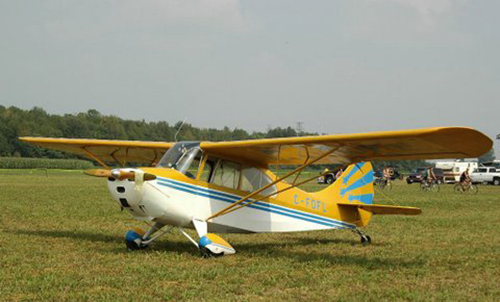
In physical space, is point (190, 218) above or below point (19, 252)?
above

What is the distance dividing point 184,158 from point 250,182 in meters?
1.57

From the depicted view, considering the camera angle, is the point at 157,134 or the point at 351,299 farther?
the point at 157,134

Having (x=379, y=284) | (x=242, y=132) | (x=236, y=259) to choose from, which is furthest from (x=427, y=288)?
(x=242, y=132)

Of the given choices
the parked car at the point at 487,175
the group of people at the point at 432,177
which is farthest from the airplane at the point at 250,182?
the parked car at the point at 487,175

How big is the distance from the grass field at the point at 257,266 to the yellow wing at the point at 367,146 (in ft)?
5.53

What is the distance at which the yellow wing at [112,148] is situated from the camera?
11.9 m

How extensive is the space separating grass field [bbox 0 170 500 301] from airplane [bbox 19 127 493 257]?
487 millimetres

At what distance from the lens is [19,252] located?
9.56m

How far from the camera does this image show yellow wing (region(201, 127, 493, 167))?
25.4 ft

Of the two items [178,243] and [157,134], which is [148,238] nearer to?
[178,243]

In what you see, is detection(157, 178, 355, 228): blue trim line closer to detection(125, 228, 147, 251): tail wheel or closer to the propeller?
the propeller

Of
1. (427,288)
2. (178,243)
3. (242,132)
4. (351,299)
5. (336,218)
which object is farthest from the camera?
(242,132)

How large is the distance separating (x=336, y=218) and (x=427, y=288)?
511 centimetres

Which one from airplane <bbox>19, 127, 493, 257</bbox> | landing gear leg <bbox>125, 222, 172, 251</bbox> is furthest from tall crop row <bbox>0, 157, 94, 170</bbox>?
landing gear leg <bbox>125, 222, 172, 251</bbox>
